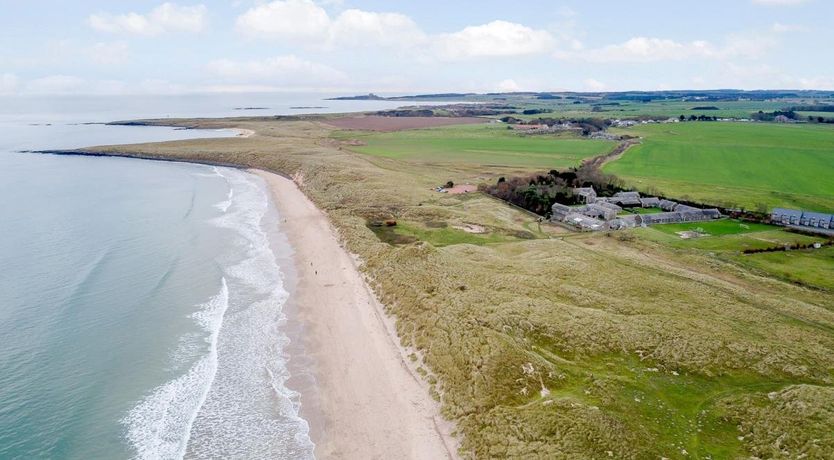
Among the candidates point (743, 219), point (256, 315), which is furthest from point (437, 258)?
point (743, 219)

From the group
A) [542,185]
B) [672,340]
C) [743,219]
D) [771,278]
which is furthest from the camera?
[542,185]

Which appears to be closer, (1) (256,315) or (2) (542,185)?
(1) (256,315)

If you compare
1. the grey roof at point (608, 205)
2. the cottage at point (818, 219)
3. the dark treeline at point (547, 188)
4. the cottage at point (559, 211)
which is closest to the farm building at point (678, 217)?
the grey roof at point (608, 205)

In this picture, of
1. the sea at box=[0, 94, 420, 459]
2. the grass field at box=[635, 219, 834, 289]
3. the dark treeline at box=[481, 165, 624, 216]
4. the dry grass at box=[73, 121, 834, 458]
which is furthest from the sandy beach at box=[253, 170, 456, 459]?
the grass field at box=[635, 219, 834, 289]

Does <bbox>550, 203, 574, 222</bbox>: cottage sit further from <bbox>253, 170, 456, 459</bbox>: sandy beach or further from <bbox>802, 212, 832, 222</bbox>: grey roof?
<bbox>253, 170, 456, 459</bbox>: sandy beach

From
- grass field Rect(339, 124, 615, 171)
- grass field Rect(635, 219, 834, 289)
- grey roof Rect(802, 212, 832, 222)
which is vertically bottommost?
grass field Rect(635, 219, 834, 289)

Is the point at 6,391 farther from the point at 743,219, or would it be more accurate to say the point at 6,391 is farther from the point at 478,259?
the point at 743,219

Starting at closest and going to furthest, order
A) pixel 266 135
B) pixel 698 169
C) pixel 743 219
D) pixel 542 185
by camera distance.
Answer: pixel 743 219 → pixel 542 185 → pixel 698 169 → pixel 266 135

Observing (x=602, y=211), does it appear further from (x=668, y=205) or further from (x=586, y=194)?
(x=668, y=205)
